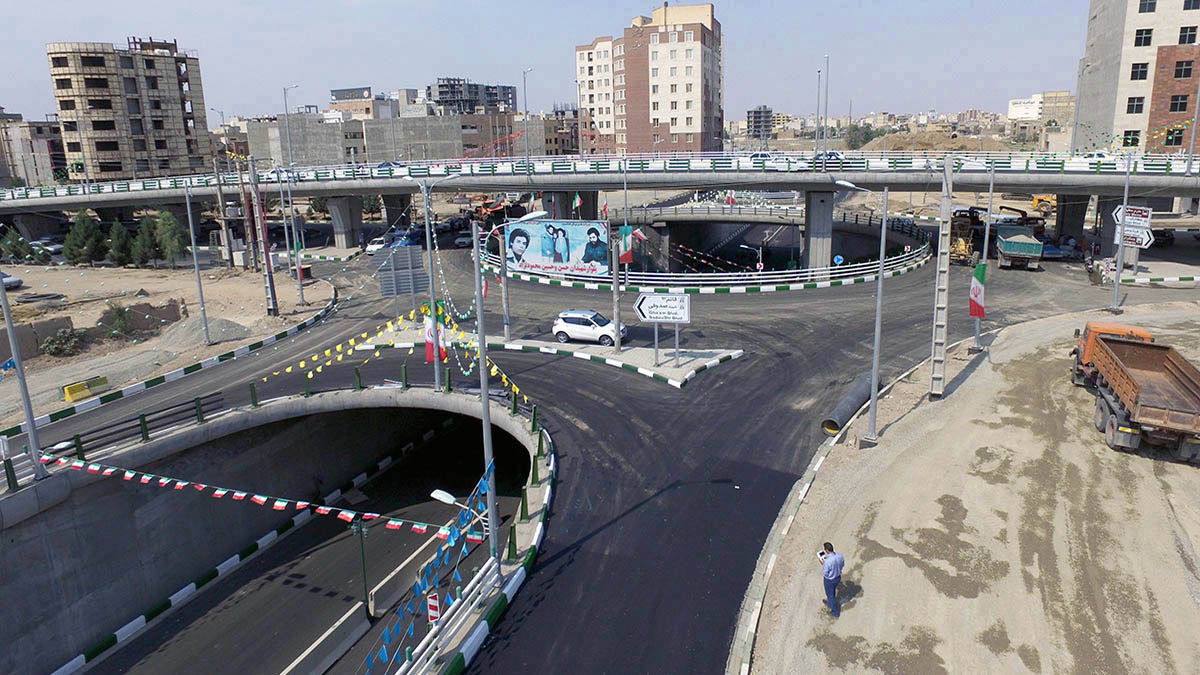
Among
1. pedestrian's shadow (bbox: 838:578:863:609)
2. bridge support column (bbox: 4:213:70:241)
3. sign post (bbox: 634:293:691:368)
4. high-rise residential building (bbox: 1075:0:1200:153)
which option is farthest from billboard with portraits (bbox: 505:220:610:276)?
bridge support column (bbox: 4:213:70:241)

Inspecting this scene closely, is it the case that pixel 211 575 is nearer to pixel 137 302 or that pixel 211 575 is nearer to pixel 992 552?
pixel 992 552

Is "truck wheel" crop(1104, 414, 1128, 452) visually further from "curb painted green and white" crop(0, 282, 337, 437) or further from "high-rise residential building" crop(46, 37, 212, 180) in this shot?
"high-rise residential building" crop(46, 37, 212, 180)

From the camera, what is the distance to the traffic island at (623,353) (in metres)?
26.1

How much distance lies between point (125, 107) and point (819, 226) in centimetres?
8412

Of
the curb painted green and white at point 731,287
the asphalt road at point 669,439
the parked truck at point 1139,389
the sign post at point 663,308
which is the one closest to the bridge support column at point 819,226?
the curb painted green and white at point 731,287

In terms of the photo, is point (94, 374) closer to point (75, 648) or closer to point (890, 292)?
point (75, 648)

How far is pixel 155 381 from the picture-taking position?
2736 cm

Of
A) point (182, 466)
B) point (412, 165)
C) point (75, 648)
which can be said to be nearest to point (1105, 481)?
point (182, 466)

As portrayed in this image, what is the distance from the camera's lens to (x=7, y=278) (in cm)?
5300

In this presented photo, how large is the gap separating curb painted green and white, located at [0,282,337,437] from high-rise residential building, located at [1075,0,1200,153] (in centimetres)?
6643

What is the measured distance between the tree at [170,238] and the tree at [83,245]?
15.8 feet

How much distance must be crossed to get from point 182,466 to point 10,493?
493cm

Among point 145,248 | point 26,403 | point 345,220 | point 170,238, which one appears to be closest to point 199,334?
point 26,403

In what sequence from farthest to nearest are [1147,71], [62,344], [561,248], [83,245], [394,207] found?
[394,207] → [1147,71] → [83,245] → [561,248] → [62,344]
